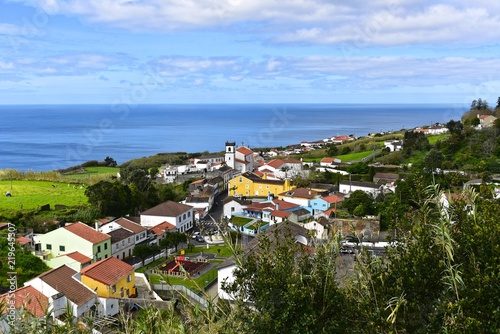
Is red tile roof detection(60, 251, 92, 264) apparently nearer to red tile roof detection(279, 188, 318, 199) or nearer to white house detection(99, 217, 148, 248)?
white house detection(99, 217, 148, 248)

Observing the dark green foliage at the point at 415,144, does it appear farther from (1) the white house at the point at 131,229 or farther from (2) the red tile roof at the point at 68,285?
(2) the red tile roof at the point at 68,285

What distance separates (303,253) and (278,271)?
49cm

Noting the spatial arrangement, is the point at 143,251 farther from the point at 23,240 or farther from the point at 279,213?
the point at 279,213

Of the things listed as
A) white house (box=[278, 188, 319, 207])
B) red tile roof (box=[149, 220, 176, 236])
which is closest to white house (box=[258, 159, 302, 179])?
white house (box=[278, 188, 319, 207])

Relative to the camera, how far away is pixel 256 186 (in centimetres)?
3403

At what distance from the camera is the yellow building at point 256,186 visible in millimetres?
33031

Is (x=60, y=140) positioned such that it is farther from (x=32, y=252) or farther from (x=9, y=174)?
(x=32, y=252)

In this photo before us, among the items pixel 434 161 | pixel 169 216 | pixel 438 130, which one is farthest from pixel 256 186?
pixel 438 130

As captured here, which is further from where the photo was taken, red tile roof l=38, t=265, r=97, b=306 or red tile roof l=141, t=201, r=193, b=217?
red tile roof l=141, t=201, r=193, b=217

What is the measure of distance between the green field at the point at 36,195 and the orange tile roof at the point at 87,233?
8.37 m

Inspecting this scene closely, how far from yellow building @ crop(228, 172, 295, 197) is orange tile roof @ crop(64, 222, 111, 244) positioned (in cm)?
1520

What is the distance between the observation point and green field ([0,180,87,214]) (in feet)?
91.1

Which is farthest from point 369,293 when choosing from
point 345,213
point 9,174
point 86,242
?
point 9,174

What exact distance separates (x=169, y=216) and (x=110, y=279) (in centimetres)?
1027
